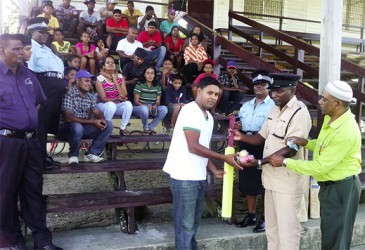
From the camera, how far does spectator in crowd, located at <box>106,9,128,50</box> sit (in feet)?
28.1

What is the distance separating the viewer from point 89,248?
12.9ft

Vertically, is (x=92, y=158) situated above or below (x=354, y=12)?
below

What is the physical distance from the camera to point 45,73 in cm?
457

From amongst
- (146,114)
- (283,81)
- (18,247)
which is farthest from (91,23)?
(283,81)

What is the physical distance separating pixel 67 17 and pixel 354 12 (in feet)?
37.6

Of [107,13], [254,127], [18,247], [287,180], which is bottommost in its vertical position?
[18,247]

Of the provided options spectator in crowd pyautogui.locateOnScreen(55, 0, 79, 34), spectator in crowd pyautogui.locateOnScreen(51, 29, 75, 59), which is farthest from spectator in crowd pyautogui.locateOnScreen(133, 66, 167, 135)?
spectator in crowd pyautogui.locateOnScreen(55, 0, 79, 34)

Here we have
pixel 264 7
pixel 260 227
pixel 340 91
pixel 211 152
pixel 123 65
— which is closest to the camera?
pixel 340 91

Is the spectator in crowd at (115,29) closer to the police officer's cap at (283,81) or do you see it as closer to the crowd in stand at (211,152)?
the crowd in stand at (211,152)

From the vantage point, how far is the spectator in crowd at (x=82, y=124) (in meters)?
4.72

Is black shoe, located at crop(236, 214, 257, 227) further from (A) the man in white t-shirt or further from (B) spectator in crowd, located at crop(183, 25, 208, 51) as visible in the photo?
(B) spectator in crowd, located at crop(183, 25, 208, 51)

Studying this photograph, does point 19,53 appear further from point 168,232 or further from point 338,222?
point 338,222

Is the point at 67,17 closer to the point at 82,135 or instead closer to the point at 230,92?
the point at 230,92

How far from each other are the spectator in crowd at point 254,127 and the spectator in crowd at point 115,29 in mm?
4866
